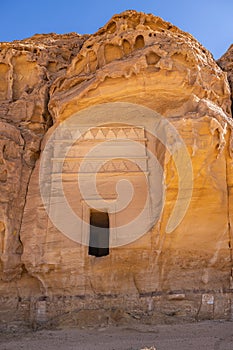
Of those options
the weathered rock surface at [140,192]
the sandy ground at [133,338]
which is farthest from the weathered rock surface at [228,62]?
the sandy ground at [133,338]

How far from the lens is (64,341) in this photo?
8.71m

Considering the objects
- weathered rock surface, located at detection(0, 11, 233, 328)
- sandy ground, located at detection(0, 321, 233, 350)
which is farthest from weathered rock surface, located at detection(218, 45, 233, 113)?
sandy ground, located at detection(0, 321, 233, 350)

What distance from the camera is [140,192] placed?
37.5ft

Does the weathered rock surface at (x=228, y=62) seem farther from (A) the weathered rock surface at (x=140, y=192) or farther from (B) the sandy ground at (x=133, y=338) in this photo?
(B) the sandy ground at (x=133, y=338)

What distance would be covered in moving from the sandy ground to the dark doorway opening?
2.90 metres

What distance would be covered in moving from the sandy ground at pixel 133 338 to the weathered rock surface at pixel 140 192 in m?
0.93

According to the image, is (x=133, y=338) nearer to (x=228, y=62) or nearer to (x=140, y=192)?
(x=140, y=192)

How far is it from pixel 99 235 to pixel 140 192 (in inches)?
71.5

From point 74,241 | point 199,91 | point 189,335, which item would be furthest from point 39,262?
point 199,91

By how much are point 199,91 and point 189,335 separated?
6.40 meters

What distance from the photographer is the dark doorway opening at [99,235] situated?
11.9 metres

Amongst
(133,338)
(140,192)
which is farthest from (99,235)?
(133,338)

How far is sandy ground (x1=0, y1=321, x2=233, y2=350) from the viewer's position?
8.05m

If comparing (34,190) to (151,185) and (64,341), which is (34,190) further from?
(64,341)
